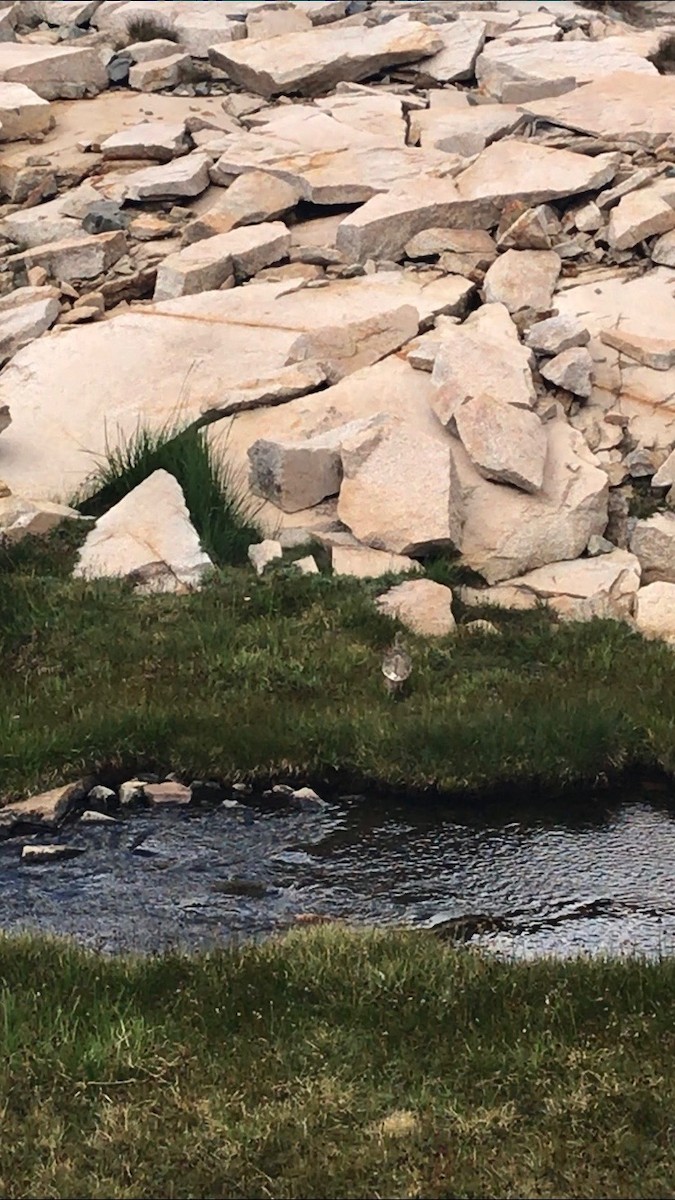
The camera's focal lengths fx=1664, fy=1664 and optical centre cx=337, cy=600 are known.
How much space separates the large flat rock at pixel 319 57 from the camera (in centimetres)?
2327

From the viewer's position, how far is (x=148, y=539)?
13898mm

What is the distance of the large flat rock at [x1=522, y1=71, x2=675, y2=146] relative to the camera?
64.5ft

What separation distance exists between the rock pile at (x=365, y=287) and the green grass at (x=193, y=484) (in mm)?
221

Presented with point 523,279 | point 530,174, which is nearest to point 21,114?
point 530,174

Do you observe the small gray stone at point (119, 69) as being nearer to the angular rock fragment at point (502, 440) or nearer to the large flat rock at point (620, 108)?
the large flat rock at point (620, 108)

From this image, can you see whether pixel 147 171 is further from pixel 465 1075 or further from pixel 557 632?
pixel 465 1075

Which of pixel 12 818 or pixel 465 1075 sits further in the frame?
pixel 12 818

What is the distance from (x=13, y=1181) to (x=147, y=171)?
16.0m

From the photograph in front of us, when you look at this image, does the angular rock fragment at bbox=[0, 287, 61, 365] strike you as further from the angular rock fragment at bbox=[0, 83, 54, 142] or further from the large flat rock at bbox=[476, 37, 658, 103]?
the large flat rock at bbox=[476, 37, 658, 103]

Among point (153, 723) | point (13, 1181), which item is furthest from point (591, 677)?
point (13, 1181)

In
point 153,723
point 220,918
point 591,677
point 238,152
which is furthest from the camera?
point 238,152

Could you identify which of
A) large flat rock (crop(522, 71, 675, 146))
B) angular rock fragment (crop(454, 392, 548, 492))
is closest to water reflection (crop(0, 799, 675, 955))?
angular rock fragment (crop(454, 392, 548, 492))

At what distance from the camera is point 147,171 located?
20688 mm

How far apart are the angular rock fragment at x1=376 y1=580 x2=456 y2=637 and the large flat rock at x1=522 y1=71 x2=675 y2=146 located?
863 cm
